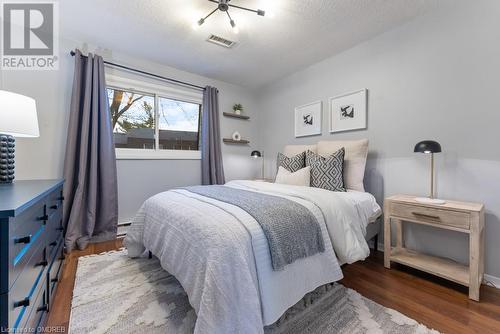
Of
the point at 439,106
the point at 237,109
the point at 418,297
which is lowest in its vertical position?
the point at 418,297

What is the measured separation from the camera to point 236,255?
3.46 ft

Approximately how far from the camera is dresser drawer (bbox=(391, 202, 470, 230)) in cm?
160

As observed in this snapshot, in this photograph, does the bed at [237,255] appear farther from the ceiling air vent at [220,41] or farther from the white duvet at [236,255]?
the ceiling air vent at [220,41]

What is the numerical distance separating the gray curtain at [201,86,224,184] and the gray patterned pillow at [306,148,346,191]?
1625 millimetres

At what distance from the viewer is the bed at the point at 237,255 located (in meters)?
1.01

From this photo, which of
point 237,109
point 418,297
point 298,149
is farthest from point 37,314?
point 237,109

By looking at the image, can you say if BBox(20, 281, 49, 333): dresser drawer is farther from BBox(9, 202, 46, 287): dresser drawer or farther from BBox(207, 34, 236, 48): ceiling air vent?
BBox(207, 34, 236, 48): ceiling air vent

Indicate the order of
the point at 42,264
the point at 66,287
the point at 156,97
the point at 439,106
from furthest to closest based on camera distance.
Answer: the point at 156,97, the point at 439,106, the point at 66,287, the point at 42,264

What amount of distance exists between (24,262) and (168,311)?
2.72 feet

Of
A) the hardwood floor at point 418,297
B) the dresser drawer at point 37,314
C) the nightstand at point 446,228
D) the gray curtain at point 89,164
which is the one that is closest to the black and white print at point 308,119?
the nightstand at point 446,228

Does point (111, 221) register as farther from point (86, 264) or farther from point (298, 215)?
point (298, 215)

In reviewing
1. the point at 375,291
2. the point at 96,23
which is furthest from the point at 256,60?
the point at 375,291

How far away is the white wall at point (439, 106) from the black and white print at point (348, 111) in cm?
8

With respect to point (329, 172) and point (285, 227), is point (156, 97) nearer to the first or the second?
point (329, 172)
